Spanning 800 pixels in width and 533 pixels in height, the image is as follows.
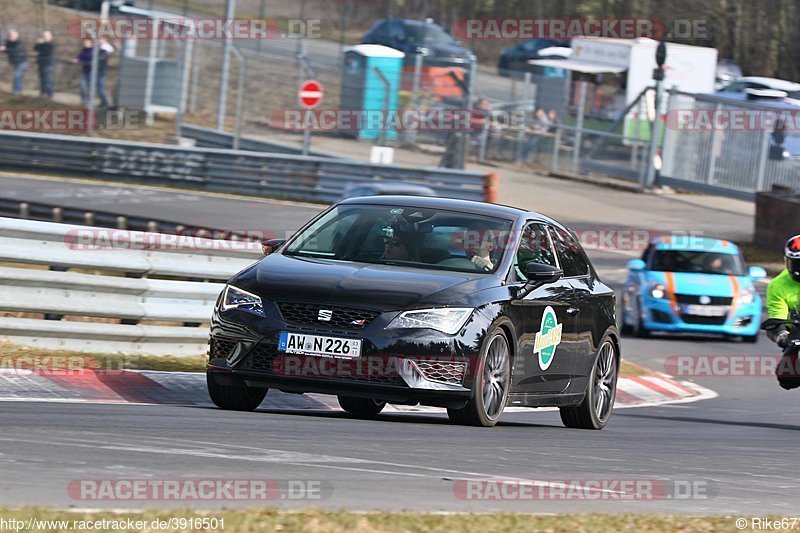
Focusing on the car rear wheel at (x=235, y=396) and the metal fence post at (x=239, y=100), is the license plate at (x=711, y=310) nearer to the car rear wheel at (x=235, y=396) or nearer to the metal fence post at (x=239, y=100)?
the car rear wheel at (x=235, y=396)

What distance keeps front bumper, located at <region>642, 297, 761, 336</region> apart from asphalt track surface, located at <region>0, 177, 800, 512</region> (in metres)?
8.20

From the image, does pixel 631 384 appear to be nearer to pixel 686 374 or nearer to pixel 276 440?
pixel 686 374

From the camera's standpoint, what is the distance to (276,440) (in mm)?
8289

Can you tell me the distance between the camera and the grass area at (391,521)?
19.4 ft

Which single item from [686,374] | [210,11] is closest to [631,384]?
[686,374]

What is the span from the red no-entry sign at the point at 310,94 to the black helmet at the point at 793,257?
22714mm

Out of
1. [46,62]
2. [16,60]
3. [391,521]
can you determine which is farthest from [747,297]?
[16,60]

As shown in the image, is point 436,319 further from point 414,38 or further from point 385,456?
point 414,38

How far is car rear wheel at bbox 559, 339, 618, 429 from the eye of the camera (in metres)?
11.6

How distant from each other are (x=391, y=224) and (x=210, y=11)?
170ft

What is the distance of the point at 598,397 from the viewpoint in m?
11.8

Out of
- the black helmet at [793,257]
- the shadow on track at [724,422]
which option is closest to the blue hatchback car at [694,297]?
the shadow on track at [724,422]

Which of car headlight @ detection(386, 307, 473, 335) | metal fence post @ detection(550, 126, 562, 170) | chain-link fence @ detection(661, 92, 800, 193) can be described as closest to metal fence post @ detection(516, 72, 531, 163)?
metal fence post @ detection(550, 126, 562, 170)

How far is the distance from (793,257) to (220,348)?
16.0ft
